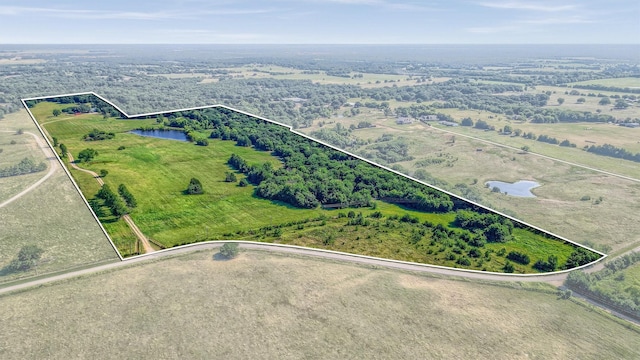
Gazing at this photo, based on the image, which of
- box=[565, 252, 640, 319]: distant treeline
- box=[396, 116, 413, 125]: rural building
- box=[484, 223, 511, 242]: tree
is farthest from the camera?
box=[396, 116, 413, 125]: rural building

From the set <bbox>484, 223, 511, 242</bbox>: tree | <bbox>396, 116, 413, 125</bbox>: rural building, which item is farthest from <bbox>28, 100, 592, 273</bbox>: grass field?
<bbox>396, 116, 413, 125</bbox>: rural building

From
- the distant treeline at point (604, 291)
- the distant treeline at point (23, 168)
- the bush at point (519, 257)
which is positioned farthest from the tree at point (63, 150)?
the distant treeline at point (604, 291)

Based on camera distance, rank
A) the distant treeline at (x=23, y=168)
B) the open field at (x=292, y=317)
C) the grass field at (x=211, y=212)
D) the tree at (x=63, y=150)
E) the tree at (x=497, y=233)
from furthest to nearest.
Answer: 1. the tree at (x=63, y=150)
2. the distant treeline at (x=23, y=168)
3. the tree at (x=497, y=233)
4. the grass field at (x=211, y=212)
5. the open field at (x=292, y=317)

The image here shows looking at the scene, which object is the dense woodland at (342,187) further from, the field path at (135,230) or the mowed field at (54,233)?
the mowed field at (54,233)

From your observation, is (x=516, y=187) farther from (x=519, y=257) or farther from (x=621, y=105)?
(x=621, y=105)

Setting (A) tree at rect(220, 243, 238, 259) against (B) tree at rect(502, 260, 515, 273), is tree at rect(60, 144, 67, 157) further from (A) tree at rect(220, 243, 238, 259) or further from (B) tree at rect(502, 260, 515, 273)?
(B) tree at rect(502, 260, 515, 273)

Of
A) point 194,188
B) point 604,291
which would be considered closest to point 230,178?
point 194,188
